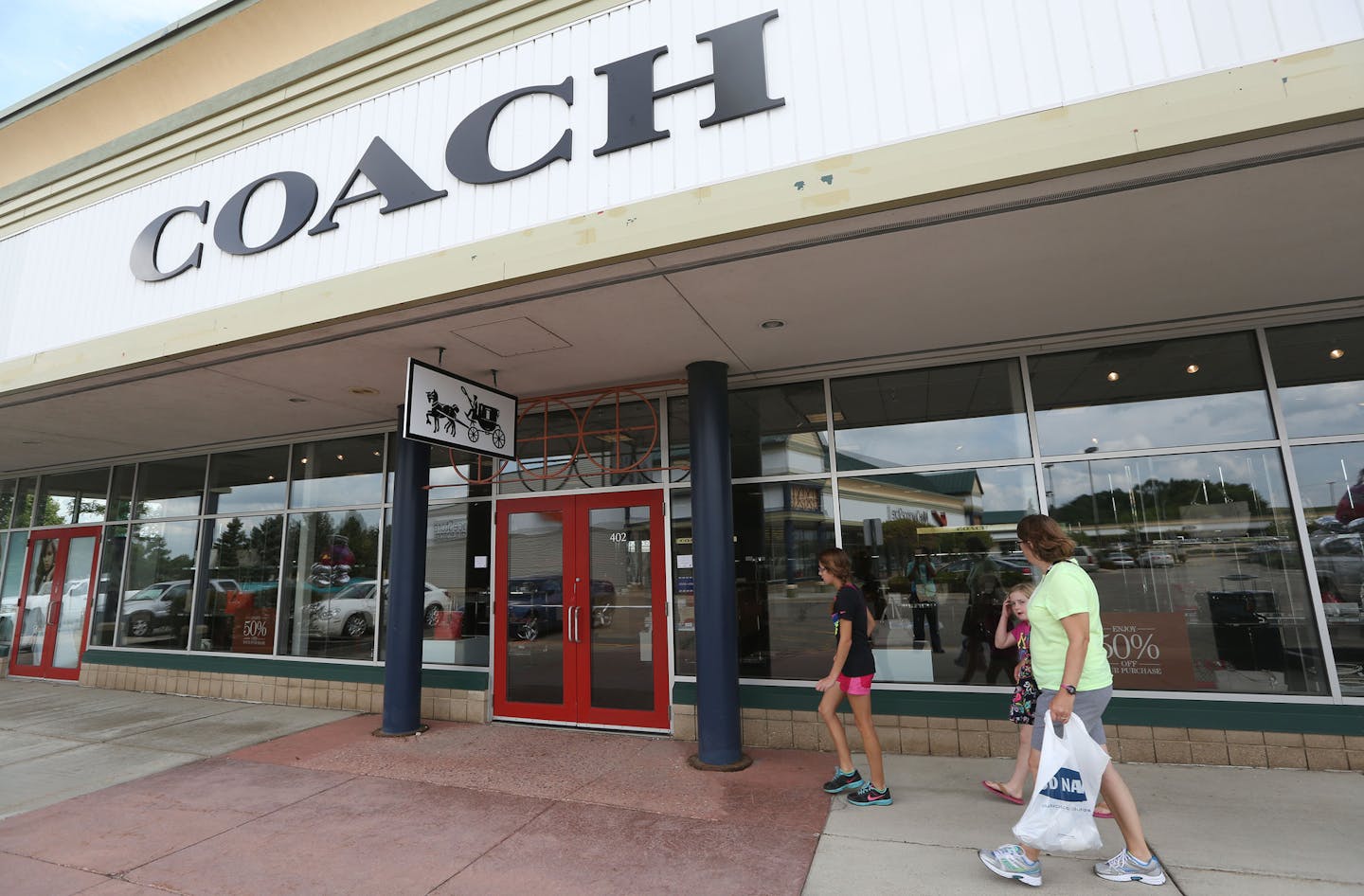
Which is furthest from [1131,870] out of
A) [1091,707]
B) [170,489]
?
[170,489]

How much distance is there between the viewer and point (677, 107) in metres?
4.06

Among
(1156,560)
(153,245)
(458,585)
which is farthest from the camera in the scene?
(458,585)

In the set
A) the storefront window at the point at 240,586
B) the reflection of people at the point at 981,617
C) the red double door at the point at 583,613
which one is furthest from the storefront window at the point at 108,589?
the reflection of people at the point at 981,617

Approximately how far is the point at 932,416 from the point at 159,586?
10142 mm

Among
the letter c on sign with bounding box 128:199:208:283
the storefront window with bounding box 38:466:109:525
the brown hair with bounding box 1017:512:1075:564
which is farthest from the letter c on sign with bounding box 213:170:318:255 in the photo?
the storefront window with bounding box 38:466:109:525

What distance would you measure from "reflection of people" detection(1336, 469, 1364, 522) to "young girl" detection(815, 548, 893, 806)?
3.56 m

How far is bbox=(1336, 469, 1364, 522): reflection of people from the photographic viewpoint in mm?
4871

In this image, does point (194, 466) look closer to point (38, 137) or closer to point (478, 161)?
point (38, 137)

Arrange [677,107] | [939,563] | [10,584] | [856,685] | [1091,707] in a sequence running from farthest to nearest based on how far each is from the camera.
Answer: [10,584], [939,563], [856,685], [677,107], [1091,707]

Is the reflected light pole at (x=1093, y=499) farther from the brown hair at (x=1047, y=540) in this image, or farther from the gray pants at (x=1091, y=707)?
the gray pants at (x=1091, y=707)

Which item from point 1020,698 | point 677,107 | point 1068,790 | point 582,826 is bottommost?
point 582,826

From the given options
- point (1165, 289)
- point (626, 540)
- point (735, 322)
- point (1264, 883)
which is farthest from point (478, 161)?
point (1264, 883)

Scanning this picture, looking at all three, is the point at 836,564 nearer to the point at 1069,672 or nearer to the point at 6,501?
the point at 1069,672

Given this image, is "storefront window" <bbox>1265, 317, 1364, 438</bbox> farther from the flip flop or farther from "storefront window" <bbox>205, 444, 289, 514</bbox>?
"storefront window" <bbox>205, 444, 289, 514</bbox>
